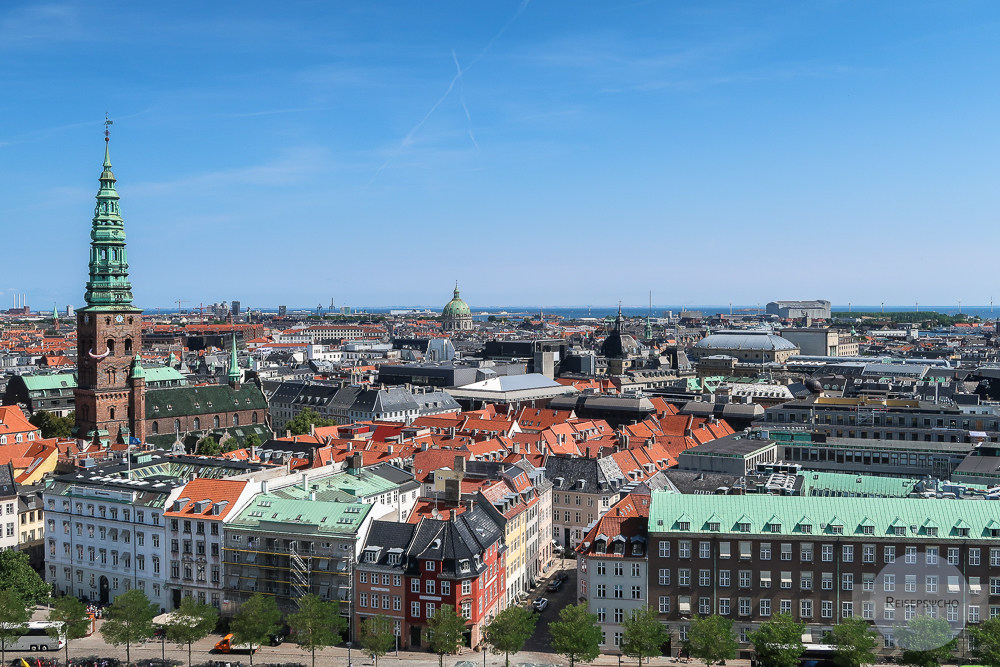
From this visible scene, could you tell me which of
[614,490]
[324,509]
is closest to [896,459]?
[614,490]

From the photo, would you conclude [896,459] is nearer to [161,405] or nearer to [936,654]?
[936,654]

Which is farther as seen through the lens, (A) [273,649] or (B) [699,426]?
(B) [699,426]

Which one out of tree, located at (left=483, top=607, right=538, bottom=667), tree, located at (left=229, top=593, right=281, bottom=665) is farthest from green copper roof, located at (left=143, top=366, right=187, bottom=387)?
tree, located at (left=483, top=607, right=538, bottom=667)

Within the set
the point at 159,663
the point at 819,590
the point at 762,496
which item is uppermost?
the point at 762,496

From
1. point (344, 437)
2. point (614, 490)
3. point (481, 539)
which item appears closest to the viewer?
point (481, 539)

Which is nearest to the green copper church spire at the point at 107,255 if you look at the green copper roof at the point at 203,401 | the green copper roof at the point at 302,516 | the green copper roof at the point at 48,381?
the green copper roof at the point at 203,401

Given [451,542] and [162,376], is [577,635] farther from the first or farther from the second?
[162,376]
